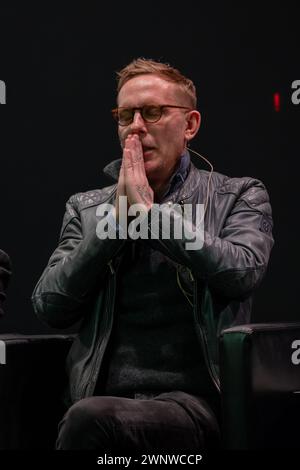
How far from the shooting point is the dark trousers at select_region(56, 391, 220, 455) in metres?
2.16

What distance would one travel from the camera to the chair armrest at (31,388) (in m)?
2.52

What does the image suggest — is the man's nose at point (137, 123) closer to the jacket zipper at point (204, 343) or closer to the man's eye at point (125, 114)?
the man's eye at point (125, 114)

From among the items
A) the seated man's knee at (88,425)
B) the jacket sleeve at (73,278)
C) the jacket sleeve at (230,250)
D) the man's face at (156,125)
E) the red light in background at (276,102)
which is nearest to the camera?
the seated man's knee at (88,425)

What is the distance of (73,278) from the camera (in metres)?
2.46

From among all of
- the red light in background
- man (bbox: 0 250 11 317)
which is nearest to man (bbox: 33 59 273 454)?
man (bbox: 0 250 11 317)

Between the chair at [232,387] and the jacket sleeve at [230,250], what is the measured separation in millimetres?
145

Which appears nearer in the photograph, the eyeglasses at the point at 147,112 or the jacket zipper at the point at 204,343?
the jacket zipper at the point at 204,343

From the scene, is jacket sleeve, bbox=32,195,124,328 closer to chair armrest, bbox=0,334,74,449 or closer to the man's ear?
chair armrest, bbox=0,334,74,449

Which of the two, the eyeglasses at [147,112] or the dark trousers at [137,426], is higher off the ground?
the eyeglasses at [147,112]

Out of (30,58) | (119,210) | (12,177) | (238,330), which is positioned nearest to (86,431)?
(238,330)

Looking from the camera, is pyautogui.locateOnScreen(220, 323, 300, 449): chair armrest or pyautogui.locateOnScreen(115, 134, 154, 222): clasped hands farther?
pyautogui.locateOnScreen(115, 134, 154, 222): clasped hands

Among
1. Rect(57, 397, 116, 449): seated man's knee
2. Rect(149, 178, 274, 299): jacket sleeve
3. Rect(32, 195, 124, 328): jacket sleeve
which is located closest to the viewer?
Rect(57, 397, 116, 449): seated man's knee

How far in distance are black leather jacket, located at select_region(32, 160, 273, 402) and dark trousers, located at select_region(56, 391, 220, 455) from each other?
13cm

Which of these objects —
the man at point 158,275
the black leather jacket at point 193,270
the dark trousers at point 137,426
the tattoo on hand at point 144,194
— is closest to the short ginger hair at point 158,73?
the man at point 158,275
